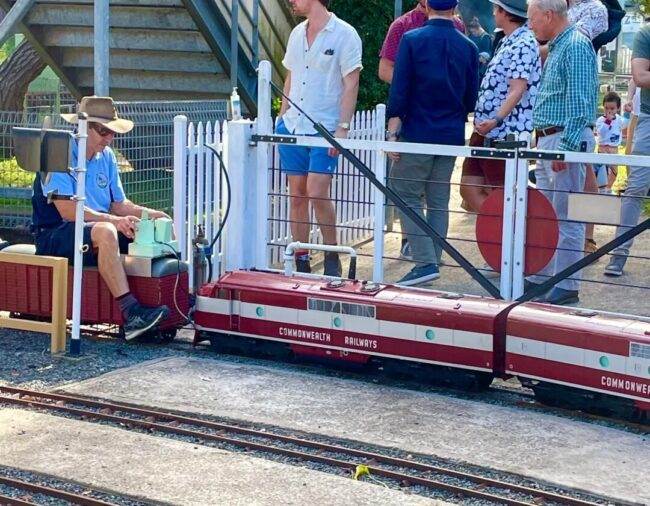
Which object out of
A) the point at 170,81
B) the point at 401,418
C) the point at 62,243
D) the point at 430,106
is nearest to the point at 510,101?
the point at 430,106

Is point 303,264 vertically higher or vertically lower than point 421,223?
lower

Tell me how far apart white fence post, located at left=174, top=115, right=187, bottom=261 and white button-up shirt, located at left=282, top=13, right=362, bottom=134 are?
874mm

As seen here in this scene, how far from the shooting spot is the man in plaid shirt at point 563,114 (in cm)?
838

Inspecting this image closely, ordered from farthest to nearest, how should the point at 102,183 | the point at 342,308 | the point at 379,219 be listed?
the point at 102,183
the point at 379,219
the point at 342,308

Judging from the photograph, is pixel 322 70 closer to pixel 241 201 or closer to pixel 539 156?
pixel 241 201

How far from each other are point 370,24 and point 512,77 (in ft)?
19.7

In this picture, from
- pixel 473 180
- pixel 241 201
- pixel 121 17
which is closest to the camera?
pixel 241 201

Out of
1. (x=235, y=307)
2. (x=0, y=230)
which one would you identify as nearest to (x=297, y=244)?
(x=235, y=307)

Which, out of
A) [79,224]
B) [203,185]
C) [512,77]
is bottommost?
[79,224]

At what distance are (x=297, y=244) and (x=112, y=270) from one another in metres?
1.21

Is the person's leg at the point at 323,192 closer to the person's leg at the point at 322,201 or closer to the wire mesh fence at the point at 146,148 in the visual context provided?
the person's leg at the point at 322,201

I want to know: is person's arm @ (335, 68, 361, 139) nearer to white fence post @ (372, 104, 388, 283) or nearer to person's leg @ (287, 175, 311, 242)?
person's leg @ (287, 175, 311, 242)

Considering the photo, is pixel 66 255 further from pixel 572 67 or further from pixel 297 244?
pixel 572 67

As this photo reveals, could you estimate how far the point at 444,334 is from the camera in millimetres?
7305
